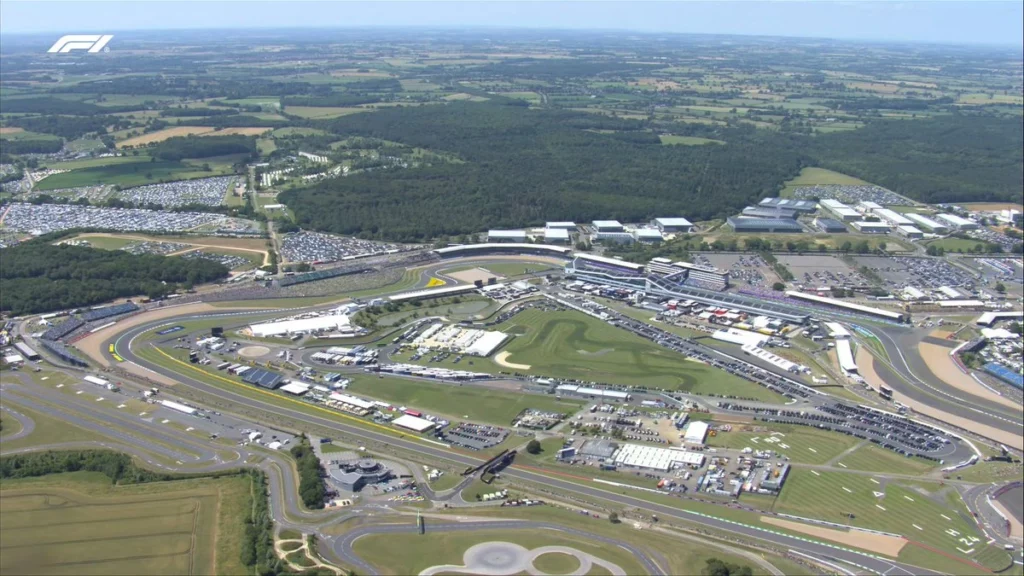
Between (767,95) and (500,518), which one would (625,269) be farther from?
(767,95)

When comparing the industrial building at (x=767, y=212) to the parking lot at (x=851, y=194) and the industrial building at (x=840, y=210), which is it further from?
the parking lot at (x=851, y=194)

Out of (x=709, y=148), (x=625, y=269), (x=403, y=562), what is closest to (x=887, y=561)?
(x=403, y=562)

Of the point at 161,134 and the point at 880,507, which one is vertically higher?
the point at 161,134

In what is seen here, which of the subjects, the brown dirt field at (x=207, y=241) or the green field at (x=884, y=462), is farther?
the brown dirt field at (x=207, y=241)

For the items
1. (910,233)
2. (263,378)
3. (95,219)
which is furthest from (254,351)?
(910,233)

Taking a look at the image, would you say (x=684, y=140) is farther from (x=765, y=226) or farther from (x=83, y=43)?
(x=83, y=43)

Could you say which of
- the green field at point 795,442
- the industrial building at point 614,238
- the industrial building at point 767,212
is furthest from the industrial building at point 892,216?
the green field at point 795,442
